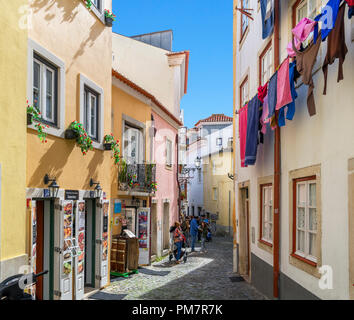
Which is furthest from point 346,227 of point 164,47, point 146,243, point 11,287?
point 164,47

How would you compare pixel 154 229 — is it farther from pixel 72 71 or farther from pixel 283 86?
pixel 283 86

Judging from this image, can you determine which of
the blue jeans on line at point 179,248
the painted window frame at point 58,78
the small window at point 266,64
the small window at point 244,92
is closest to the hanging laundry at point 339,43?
the small window at point 266,64

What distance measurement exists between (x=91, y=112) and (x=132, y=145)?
171 inches

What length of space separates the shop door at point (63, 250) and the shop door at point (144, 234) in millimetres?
5427

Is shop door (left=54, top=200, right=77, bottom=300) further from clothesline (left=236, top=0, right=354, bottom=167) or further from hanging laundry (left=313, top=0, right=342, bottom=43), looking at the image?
hanging laundry (left=313, top=0, right=342, bottom=43)

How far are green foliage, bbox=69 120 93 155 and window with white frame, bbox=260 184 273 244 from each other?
4256mm

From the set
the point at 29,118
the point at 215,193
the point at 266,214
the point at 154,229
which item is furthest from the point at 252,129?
the point at 215,193

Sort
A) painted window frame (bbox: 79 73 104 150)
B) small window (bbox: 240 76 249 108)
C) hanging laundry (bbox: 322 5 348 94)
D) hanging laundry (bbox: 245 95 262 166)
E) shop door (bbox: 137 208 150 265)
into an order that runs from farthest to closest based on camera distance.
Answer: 1. shop door (bbox: 137 208 150 265)
2. small window (bbox: 240 76 249 108)
3. hanging laundry (bbox: 245 95 262 166)
4. painted window frame (bbox: 79 73 104 150)
5. hanging laundry (bbox: 322 5 348 94)

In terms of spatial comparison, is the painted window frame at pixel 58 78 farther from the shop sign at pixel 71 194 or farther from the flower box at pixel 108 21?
the flower box at pixel 108 21

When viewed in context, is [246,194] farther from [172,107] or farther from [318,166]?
[172,107]

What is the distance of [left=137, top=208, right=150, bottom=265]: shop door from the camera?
13.3 metres

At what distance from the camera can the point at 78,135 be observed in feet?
26.0

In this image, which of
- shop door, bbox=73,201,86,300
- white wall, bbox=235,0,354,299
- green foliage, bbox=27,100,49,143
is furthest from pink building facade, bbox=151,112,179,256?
green foliage, bbox=27,100,49,143
